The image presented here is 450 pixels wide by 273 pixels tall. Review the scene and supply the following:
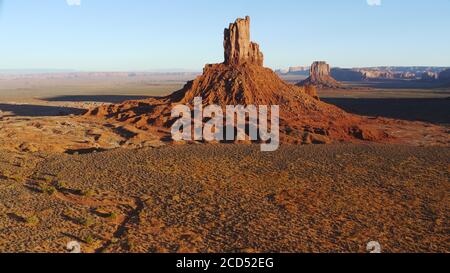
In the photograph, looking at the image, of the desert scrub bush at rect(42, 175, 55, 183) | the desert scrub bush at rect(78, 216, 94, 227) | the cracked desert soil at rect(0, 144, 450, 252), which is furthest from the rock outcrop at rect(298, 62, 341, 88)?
the desert scrub bush at rect(78, 216, 94, 227)

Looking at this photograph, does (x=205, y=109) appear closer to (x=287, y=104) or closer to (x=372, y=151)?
(x=287, y=104)

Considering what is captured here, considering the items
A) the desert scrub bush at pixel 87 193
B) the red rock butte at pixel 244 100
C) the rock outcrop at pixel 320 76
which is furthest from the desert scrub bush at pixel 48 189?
the rock outcrop at pixel 320 76

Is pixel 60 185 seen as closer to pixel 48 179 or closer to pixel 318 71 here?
pixel 48 179

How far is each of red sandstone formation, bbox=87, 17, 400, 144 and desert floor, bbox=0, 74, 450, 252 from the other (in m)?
8.93

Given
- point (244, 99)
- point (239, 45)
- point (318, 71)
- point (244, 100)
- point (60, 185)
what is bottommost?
point (60, 185)

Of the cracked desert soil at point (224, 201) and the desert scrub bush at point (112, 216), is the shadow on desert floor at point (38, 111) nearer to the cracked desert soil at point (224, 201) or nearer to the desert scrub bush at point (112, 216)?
the cracked desert soil at point (224, 201)

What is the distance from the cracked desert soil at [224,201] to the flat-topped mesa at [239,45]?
84.5 feet

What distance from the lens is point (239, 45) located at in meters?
51.4

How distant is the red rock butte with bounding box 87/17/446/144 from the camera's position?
40.5 m

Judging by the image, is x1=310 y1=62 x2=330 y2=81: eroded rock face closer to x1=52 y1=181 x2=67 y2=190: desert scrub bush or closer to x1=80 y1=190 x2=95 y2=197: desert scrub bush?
x1=52 y1=181 x2=67 y2=190: desert scrub bush

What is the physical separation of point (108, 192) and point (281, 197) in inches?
328

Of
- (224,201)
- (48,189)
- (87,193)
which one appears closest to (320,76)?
(224,201)

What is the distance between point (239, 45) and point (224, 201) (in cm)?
3594
